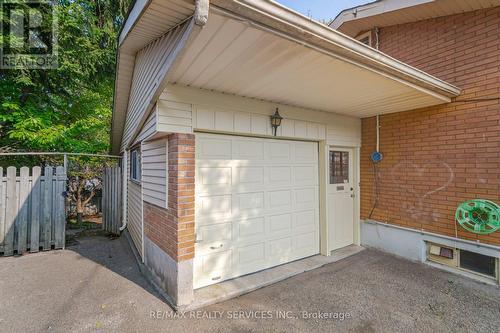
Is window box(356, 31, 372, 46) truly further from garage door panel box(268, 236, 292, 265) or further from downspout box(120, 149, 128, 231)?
downspout box(120, 149, 128, 231)

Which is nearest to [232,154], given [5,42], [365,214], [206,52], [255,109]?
[255,109]

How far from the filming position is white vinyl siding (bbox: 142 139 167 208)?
3.23 metres

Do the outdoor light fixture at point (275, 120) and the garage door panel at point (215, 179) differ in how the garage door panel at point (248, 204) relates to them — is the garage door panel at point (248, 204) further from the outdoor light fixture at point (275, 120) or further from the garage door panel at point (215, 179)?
the outdoor light fixture at point (275, 120)

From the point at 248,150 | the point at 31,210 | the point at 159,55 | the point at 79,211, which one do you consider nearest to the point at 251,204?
the point at 248,150

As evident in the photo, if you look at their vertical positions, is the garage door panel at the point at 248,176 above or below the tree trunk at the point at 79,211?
above

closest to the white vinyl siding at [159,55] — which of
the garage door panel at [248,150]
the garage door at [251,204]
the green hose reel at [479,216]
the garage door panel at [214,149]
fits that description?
the garage door panel at [214,149]

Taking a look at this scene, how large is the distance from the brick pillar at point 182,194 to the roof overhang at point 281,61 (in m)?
0.77

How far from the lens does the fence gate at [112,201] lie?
19.9ft

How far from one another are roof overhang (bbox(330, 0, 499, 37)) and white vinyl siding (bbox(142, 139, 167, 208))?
4620mm

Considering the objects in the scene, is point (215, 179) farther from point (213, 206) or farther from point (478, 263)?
point (478, 263)

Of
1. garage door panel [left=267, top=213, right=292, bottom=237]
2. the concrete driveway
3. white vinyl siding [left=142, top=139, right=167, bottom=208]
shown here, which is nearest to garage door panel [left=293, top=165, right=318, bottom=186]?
garage door panel [left=267, top=213, right=292, bottom=237]

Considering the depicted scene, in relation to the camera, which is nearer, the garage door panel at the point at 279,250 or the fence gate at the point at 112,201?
the garage door panel at the point at 279,250

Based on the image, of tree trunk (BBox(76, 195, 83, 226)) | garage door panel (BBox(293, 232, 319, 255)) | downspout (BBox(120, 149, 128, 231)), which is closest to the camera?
garage door panel (BBox(293, 232, 319, 255))

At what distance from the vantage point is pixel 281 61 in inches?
88.4
